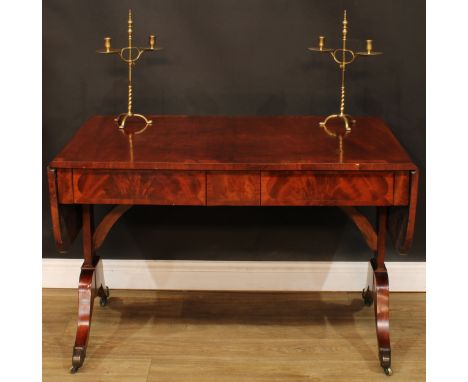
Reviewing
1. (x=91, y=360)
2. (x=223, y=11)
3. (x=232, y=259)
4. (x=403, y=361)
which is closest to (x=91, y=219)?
(x=91, y=360)

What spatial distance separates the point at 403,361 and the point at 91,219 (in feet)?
4.26

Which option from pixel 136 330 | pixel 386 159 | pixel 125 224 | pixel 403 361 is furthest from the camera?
pixel 125 224

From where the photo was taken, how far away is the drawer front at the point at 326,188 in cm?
272

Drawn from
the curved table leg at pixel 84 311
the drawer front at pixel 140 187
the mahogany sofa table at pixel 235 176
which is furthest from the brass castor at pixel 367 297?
the curved table leg at pixel 84 311

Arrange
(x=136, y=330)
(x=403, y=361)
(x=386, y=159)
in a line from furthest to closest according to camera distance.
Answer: (x=136, y=330) → (x=403, y=361) → (x=386, y=159)

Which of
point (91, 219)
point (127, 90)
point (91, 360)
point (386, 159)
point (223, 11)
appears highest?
point (223, 11)

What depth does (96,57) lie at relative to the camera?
3402mm

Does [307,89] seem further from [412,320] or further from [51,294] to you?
[51,294]

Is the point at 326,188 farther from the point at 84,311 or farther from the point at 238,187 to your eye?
the point at 84,311

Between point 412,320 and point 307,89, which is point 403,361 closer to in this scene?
point 412,320

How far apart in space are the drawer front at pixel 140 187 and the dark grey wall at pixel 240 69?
751mm

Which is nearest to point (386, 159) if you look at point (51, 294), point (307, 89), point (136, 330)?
point (307, 89)

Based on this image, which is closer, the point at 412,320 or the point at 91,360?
the point at 91,360

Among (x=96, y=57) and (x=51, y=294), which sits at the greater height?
(x=96, y=57)
